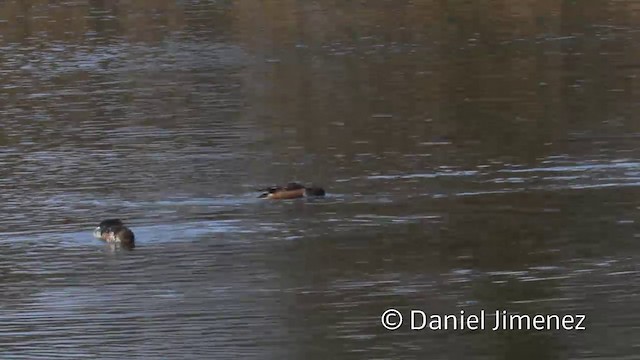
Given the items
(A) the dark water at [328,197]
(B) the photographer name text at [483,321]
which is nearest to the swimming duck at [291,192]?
(A) the dark water at [328,197]

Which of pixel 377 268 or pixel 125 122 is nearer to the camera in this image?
pixel 377 268

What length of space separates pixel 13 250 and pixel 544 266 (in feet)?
12.7

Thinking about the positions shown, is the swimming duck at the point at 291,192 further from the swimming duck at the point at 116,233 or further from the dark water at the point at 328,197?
the swimming duck at the point at 116,233

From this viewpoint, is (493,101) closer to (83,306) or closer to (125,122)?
(125,122)

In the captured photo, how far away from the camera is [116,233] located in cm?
1027

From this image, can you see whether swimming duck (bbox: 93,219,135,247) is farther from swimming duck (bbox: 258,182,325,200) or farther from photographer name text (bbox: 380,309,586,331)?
photographer name text (bbox: 380,309,586,331)

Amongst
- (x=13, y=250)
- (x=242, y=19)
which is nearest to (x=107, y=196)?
(x=13, y=250)

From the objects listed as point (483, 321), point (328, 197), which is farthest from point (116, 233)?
point (483, 321)

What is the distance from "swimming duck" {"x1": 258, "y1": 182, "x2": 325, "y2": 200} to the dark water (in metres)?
0.13

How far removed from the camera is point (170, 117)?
15992 millimetres

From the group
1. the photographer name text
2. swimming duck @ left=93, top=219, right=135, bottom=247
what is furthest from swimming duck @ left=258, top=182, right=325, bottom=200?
the photographer name text

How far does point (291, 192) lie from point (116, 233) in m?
1.76

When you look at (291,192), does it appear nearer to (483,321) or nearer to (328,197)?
(328,197)

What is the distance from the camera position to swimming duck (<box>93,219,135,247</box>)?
10273mm
